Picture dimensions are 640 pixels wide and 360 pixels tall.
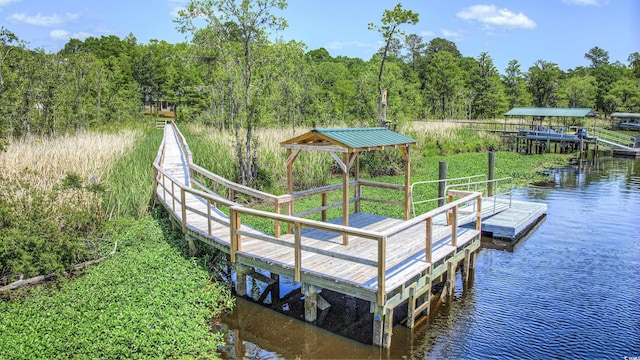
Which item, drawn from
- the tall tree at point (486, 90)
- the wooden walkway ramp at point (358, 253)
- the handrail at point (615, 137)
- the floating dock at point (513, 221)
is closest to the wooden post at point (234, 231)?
the wooden walkway ramp at point (358, 253)

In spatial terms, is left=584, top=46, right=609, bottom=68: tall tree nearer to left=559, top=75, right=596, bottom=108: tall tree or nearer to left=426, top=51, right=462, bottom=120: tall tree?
left=559, top=75, right=596, bottom=108: tall tree

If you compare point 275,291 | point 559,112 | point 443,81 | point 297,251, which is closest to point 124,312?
point 297,251

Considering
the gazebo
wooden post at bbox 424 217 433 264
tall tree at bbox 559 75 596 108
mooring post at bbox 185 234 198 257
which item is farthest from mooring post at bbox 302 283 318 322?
tall tree at bbox 559 75 596 108

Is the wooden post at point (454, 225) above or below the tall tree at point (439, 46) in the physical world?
below

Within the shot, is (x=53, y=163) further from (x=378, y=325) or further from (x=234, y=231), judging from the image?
(x=378, y=325)

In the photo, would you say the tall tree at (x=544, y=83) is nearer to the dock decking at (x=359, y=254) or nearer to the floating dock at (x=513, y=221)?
the floating dock at (x=513, y=221)

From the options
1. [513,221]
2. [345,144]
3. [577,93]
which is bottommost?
[513,221]

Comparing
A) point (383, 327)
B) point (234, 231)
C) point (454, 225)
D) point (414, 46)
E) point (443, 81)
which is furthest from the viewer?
point (414, 46)

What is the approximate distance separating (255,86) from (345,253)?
7.83 meters

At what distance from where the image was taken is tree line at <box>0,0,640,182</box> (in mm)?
14273

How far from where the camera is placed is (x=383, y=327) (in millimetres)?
7027

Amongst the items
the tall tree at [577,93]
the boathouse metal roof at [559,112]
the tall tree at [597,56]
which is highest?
the tall tree at [597,56]

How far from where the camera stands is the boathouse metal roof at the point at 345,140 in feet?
27.6

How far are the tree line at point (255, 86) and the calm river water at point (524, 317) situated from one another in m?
7.78
